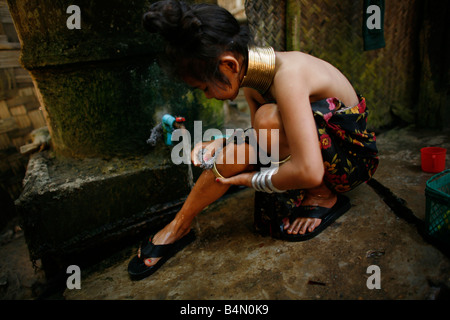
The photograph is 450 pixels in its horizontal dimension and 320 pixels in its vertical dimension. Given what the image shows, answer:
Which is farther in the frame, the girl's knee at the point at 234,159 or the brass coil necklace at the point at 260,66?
the girl's knee at the point at 234,159

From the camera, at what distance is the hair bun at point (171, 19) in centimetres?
118

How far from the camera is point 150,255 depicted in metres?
1.64

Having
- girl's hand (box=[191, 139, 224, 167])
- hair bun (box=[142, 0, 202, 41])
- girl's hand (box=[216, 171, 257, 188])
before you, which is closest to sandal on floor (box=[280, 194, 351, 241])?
girl's hand (box=[216, 171, 257, 188])

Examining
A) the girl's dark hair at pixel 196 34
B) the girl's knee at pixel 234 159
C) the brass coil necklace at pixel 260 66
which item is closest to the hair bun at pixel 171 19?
the girl's dark hair at pixel 196 34

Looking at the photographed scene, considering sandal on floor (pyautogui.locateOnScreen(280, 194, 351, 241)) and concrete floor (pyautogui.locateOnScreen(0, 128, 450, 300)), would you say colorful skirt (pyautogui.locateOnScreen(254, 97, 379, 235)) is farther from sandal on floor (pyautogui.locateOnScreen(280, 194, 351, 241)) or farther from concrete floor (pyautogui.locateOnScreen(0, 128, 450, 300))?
concrete floor (pyautogui.locateOnScreen(0, 128, 450, 300))

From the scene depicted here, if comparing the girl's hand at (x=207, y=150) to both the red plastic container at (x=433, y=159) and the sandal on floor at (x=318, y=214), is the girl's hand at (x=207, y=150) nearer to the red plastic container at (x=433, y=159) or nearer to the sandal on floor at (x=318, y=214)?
the sandal on floor at (x=318, y=214)

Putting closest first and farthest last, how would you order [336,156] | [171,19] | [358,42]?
[171,19]
[336,156]
[358,42]

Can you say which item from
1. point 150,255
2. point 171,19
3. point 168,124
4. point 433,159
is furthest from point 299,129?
point 433,159

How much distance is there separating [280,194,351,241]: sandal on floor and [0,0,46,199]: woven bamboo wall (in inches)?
153

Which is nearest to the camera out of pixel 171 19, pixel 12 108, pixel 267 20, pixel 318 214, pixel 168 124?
pixel 171 19

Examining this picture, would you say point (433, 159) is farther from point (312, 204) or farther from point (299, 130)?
point (299, 130)

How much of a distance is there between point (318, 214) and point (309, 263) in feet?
1.10

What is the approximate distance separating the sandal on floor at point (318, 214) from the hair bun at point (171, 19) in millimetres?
1156
